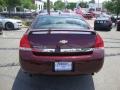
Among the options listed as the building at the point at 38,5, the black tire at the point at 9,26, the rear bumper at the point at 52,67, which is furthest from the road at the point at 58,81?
the building at the point at 38,5

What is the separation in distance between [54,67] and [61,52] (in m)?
0.31

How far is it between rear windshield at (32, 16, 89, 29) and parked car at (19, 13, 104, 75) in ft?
2.18

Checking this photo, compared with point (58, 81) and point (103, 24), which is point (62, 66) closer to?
point (58, 81)

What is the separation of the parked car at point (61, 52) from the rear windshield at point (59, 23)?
0.66m

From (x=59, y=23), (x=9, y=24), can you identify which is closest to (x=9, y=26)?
(x=9, y=24)

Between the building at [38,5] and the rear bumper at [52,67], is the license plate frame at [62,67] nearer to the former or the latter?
the rear bumper at [52,67]

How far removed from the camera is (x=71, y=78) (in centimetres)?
711

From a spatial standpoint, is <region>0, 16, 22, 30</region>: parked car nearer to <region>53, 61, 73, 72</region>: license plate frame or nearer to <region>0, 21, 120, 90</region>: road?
<region>0, 21, 120, 90</region>: road

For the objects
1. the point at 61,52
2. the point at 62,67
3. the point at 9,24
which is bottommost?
the point at 9,24

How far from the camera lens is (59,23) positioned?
7105 mm

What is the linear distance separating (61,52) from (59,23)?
4.41 feet

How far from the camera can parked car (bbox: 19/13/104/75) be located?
589 cm

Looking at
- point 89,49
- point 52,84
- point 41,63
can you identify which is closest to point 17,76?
point 52,84

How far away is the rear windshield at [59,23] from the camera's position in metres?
6.90
